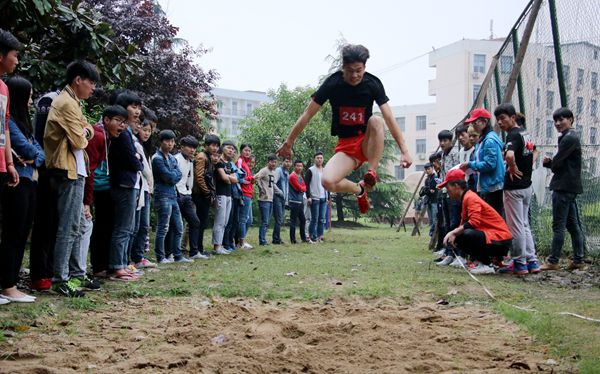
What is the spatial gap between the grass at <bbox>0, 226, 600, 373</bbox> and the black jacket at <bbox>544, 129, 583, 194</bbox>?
1.28 metres

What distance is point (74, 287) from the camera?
16.6 ft

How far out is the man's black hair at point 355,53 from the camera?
5.42m

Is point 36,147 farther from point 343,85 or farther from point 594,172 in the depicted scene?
point 594,172

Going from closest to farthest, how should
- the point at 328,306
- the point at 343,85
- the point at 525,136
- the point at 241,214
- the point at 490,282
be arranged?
the point at 328,306 < the point at 343,85 < the point at 490,282 < the point at 525,136 < the point at 241,214

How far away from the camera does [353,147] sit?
5.95 m

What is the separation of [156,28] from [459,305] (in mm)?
9451

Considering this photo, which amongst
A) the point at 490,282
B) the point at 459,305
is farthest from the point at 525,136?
the point at 459,305

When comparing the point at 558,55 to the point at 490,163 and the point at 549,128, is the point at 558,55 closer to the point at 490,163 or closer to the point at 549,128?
the point at 549,128

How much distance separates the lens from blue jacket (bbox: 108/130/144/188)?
Answer: 622 cm

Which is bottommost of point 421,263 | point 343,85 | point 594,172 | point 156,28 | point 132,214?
point 421,263

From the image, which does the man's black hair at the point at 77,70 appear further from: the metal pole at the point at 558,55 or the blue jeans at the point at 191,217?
the metal pole at the point at 558,55

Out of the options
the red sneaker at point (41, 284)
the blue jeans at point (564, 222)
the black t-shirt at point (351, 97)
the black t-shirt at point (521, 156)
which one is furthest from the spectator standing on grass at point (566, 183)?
the red sneaker at point (41, 284)

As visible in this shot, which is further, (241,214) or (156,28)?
(156,28)

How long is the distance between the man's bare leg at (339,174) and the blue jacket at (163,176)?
9.11 feet
